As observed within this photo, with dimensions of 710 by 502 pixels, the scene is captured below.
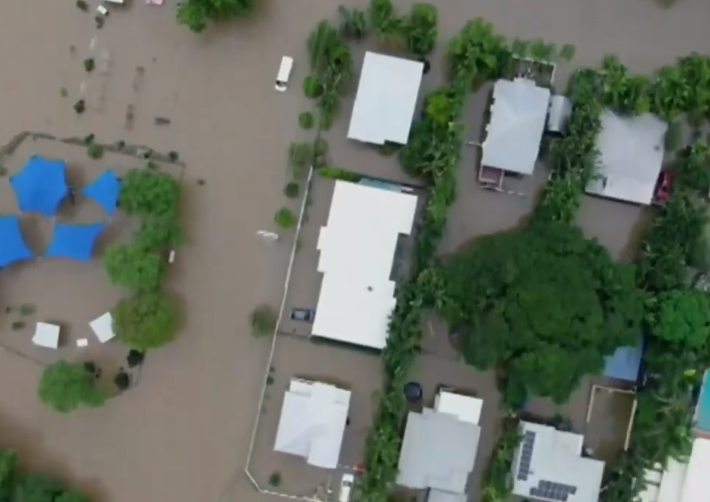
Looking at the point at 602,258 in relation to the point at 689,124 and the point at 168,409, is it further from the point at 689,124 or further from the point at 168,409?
the point at 168,409

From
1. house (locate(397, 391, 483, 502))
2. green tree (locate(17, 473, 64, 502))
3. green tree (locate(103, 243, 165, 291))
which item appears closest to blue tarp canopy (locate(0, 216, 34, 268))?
green tree (locate(103, 243, 165, 291))

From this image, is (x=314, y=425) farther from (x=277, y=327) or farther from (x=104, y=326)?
(x=104, y=326)

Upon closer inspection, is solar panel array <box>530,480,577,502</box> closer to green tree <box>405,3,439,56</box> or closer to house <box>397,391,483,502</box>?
house <box>397,391,483,502</box>

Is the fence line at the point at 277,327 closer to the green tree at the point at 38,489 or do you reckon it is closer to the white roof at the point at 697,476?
the green tree at the point at 38,489

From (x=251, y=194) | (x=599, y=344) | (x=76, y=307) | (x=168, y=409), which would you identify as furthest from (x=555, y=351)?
(x=76, y=307)

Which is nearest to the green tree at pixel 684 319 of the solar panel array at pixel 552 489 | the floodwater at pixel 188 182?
the solar panel array at pixel 552 489
